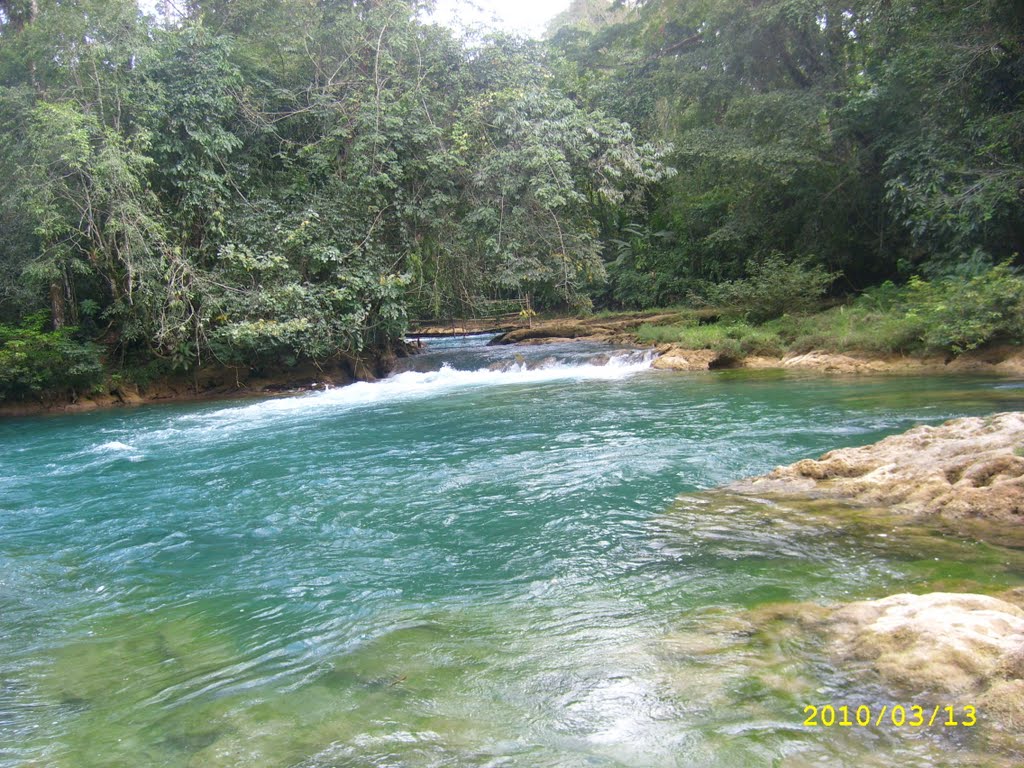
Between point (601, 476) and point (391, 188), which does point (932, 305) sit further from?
point (391, 188)

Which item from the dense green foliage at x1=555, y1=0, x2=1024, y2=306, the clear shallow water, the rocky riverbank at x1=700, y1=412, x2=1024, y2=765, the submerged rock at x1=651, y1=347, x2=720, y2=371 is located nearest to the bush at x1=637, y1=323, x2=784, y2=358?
the submerged rock at x1=651, y1=347, x2=720, y2=371

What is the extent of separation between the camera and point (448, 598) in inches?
171

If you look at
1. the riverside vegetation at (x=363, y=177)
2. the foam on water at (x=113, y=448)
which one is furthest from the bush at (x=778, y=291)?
the foam on water at (x=113, y=448)

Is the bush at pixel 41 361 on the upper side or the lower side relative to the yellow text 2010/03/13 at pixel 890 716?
upper

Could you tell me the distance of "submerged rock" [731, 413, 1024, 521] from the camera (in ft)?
15.8

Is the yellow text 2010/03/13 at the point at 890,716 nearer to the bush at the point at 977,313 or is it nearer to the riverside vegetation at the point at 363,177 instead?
the riverside vegetation at the point at 363,177

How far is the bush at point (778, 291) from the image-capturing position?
18.1m

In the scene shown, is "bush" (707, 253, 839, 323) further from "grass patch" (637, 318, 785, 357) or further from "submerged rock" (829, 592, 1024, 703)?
"submerged rock" (829, 592, 1024, 703)

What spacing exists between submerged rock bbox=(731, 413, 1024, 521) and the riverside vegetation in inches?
295

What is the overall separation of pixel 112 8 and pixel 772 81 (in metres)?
17.6

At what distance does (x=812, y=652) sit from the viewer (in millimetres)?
3146

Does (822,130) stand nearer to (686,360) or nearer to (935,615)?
(686,360)

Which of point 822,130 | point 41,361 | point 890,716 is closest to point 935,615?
point 890,716

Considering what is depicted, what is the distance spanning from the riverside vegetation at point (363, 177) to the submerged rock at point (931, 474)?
24.6ft
